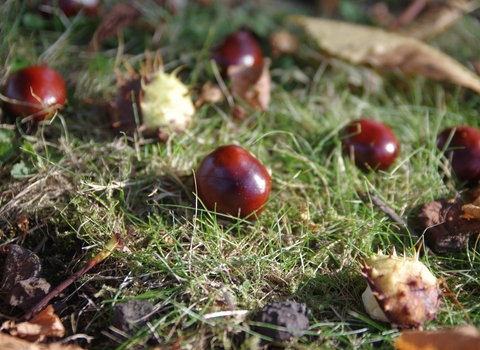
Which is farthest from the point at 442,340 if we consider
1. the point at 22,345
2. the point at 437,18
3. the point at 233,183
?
the point at 437,18

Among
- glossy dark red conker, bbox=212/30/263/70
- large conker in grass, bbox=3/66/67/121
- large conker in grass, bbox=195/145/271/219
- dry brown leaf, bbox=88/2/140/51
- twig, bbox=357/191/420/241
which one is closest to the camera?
large conker in grass, bbox=195/145/271/219

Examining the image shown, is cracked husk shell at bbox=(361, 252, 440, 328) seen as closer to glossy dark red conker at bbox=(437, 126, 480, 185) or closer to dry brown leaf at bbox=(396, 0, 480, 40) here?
glossy dark red conker at bbox=(437, 126, 480, 185)

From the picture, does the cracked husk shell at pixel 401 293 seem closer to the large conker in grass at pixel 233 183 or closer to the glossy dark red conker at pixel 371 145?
the large conker in grass at pixel 233 183

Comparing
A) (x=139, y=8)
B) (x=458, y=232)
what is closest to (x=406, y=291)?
(x=458, y=232)

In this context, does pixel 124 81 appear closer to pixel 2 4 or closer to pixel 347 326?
pixel 2 4

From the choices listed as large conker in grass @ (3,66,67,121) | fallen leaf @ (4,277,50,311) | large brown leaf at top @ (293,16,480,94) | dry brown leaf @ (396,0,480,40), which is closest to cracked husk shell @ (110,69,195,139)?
large conker in grass @ (3,66,67,121)
